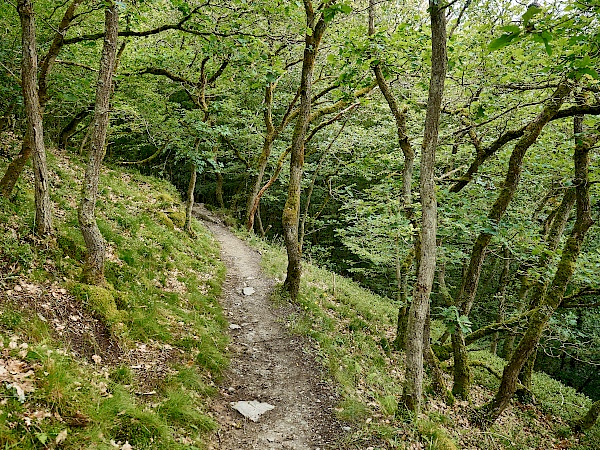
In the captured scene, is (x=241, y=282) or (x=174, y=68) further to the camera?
(x=174, y=68)

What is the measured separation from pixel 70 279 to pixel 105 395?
2644 millimetres

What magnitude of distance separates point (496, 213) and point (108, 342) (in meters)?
7.52

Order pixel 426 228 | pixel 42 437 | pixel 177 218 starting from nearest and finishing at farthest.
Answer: pixel 42 437 < pixel 426 228 < pixel 177 218

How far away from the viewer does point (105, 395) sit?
183 inches

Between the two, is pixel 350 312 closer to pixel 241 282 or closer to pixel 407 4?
pixel 241 282

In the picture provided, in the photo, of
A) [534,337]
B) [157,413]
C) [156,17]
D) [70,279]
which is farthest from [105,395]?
[156,17]

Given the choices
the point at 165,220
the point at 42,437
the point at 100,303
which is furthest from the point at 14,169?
the point at 165,220

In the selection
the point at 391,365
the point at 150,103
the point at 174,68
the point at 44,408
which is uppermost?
the point at 174,68

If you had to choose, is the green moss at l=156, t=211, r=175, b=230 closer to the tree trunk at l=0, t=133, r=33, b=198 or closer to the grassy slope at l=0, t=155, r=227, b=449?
the grassy slope at l=0, t=155, r=227, b=449

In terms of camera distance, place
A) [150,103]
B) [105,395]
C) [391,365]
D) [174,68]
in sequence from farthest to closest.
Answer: [150,103], [174,68], [391,365], [105,395]

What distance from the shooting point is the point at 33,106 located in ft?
21.7

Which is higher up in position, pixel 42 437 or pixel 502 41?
pixel 502 41

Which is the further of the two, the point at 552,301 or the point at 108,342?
the point at 552,301

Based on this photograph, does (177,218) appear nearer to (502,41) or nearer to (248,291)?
(248,291)
